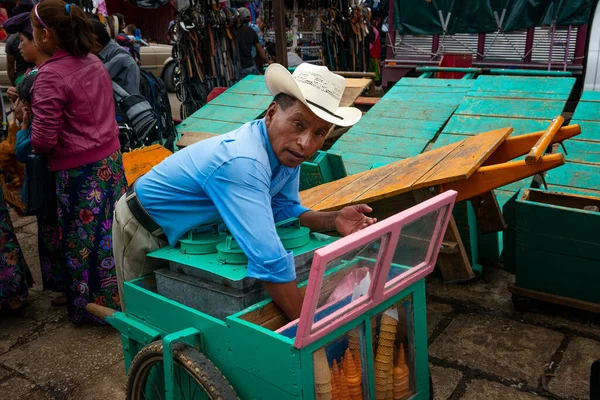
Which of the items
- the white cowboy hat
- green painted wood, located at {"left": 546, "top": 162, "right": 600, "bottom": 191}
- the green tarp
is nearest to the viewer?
the white cowboy hat

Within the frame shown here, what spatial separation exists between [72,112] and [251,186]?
1.94 m

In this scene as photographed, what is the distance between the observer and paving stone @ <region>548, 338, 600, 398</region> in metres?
2.99

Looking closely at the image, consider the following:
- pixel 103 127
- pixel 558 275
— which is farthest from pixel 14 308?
pixel 558 275

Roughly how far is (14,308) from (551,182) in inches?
165

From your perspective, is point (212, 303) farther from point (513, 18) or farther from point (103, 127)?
point (513, 18)

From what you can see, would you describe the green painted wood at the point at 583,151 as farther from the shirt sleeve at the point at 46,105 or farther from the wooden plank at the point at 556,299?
the shirt sleeve at the point at 46,105

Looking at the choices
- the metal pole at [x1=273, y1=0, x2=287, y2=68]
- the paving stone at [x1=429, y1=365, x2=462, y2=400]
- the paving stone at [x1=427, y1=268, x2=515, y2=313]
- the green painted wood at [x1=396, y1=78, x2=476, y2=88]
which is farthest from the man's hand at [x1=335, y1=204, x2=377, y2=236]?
the metal pole at [x1=273, y1=0, x2=287, y2=68]

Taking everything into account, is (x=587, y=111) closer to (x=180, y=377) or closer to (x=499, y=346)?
(x=499, y=346)

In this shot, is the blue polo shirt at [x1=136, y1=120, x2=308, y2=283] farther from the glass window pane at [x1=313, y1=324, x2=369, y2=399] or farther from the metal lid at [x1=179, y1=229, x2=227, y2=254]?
the glass window pane at [x1=313, y1=324, x2=369, y2=399]

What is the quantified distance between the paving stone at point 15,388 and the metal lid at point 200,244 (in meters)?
1.76

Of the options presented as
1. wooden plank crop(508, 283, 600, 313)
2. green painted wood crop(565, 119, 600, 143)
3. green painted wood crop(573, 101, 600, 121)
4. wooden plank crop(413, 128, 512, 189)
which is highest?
wooden plank crop(413, 128, 512, 189)

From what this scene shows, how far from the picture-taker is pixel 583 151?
481 cm

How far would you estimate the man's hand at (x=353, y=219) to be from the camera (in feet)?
7.80

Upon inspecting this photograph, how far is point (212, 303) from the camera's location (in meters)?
2.14
